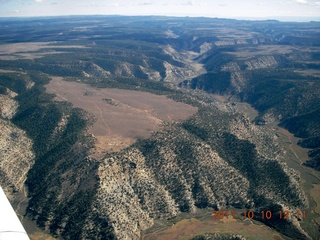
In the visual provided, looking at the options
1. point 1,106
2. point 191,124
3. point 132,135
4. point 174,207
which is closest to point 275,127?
point 191,124

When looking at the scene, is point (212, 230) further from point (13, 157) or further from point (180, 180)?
point (13, 157)

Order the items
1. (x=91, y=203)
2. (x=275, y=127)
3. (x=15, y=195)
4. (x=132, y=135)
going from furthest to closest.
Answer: (x=275, y=127) < (x=132, y=135) < (x=15, y=195) < (x=91, y=203)

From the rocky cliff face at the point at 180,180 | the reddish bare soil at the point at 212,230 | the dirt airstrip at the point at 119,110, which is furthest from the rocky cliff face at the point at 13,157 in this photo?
the reddish bare soil at the point at 212,230

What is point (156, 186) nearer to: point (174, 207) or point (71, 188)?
point (174, 207)
